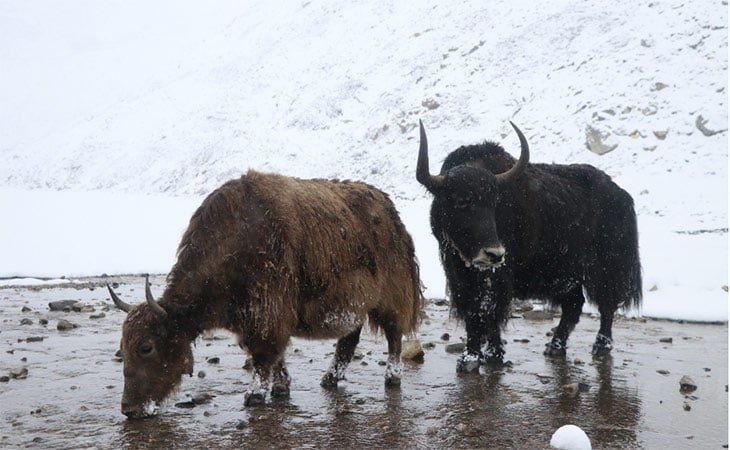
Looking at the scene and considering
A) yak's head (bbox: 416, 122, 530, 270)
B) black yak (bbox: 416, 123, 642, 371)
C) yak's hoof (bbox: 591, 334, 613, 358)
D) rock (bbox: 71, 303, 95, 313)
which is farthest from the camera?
rock (bbox: 71, 303, 95, 313)

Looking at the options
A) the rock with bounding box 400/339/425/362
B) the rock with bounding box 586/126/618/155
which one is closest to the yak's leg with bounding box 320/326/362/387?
the rock with bounding box 400/339/425/362

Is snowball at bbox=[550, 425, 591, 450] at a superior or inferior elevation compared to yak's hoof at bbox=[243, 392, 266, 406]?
inferior

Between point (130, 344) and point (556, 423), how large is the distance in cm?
261

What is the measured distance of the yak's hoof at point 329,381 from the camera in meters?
5.17

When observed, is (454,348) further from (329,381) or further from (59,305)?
(59,305)

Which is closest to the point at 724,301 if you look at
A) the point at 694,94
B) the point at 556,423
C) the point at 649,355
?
the point at 649,355

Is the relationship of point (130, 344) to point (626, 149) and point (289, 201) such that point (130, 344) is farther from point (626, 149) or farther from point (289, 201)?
point (626, 149)

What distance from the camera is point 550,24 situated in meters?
29.6

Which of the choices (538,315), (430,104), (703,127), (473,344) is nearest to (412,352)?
(473,344)

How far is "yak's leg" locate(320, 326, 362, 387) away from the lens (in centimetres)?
519

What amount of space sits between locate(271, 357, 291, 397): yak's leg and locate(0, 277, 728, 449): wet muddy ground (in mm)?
107

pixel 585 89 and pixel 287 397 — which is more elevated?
pixel 585 89

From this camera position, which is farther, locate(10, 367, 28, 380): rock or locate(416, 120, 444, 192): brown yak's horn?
locate(416, 120, 444, 192): brown yak's horn

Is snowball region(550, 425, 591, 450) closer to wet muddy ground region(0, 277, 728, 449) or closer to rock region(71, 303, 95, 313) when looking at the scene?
wet muddy ground region(0, 277, 728, 449)
